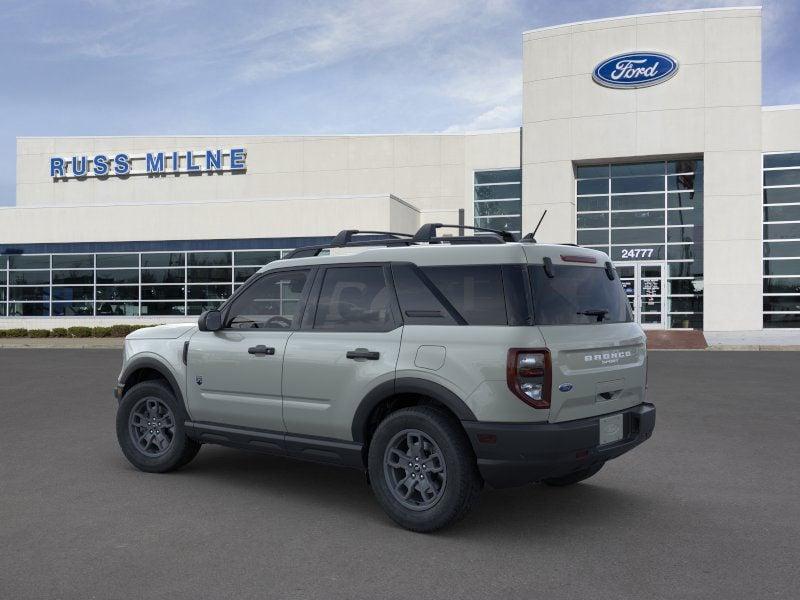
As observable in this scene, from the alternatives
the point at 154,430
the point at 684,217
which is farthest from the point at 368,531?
the point at 684,217

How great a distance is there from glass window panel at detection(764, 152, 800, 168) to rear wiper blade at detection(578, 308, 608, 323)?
2826 cm

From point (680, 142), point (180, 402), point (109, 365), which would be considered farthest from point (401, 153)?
point (180, 402)

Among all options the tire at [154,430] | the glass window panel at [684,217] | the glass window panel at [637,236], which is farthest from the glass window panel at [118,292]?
the tire at [154,430]

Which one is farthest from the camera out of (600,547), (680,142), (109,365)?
(680,142)

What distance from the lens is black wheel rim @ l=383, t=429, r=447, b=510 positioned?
5094 millimetres

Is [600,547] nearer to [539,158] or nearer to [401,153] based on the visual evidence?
[539,158]

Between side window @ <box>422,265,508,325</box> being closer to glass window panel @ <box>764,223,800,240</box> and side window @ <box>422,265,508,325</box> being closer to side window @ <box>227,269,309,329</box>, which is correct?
side window @ <box>227,269,309,329</box>

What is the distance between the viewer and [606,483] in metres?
6.45

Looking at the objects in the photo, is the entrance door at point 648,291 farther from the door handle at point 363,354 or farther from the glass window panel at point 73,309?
the door handle at point 363,354

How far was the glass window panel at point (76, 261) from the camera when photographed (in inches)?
1373

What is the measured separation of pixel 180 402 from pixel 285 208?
26507mm

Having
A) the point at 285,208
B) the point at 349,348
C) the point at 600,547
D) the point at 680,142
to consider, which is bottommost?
the point at 600,547

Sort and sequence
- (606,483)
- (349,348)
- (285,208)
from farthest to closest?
1. (285,208)
2. (606,483)
3. (349,348)

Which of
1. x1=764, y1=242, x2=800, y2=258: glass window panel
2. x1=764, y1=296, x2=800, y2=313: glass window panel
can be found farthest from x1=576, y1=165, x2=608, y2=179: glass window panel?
x1=764, y1=296, x2=800, y2=313: glass window panel
